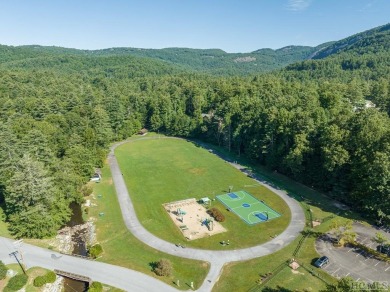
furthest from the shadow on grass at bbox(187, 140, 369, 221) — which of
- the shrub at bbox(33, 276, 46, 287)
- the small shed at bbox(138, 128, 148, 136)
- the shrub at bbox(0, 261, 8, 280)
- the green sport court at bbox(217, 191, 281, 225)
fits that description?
the shrub at bbox(0, 261, 8, 280)

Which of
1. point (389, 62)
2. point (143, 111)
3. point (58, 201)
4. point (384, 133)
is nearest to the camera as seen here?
point (58, 201)

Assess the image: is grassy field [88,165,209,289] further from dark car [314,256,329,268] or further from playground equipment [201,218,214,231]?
dark car [314,256,329,268]

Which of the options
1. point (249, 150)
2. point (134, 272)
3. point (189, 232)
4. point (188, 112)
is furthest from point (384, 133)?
point (188, 112)

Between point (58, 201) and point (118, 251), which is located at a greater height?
point (58, 201)

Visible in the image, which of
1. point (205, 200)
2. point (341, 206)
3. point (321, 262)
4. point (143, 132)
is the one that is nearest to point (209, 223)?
point (205, 200)

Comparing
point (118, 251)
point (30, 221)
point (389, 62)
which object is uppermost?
point (389, 62)

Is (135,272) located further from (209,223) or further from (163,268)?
(209,223)

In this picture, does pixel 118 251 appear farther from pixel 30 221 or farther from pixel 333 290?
pixel 333 290
